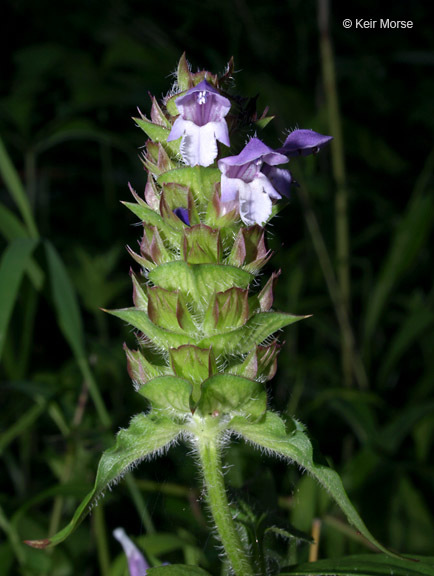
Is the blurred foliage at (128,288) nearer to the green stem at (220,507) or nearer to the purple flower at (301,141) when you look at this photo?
the green stem at (220,507)

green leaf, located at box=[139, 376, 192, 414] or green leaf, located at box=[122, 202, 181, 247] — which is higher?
green leaf, located at box=[122, 202, 181, 247]

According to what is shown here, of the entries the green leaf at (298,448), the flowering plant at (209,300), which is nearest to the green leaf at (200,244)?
the flowering plant at (209,300)

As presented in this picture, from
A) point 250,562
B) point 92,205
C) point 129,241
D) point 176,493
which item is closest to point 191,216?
point 250,562

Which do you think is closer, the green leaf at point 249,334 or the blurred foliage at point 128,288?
the green leaf at point 249,334

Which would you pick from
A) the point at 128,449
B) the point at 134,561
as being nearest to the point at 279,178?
the point at 128,449

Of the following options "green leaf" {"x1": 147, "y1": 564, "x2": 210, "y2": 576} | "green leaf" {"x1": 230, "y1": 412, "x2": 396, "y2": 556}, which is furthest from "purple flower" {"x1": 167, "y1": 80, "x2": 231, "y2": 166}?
"green leaf" {"x1": 147, "y1": 564, "x2": 210, "y2": 576}

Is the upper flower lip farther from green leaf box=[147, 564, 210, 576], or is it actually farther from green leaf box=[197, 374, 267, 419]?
green leaf box=[147, 564, 210, 576]

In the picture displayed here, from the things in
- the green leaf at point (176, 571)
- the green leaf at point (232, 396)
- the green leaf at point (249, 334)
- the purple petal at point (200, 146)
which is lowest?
the green leaf at point (176, 571)

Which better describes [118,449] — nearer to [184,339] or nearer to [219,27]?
[184,339]
